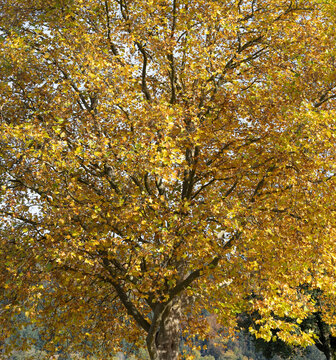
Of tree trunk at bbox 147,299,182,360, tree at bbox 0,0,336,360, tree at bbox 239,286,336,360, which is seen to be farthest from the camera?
tree at bbox 239,286,336,360

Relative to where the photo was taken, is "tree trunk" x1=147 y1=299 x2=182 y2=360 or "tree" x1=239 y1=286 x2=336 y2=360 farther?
"tree" x1=239 y1=286 x2=336 y2=360

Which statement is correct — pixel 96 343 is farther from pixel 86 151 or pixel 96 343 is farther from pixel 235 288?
pixel 86 151

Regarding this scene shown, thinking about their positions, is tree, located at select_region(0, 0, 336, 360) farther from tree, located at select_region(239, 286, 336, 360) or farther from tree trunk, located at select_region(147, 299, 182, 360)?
tree, located at select_region(239, 286, 336, 360)

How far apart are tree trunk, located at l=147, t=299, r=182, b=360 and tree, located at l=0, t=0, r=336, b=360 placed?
1.7 inches

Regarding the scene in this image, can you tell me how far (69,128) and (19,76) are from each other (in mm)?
2155

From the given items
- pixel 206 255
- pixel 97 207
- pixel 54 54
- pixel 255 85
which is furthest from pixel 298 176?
pixel 54 54

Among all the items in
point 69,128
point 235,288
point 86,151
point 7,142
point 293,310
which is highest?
point 69,128

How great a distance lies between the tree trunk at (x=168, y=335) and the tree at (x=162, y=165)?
4 cm

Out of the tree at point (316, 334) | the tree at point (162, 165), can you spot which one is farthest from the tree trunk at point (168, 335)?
the tree at point (316, 334)

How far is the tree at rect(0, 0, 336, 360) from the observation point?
8.51 meters

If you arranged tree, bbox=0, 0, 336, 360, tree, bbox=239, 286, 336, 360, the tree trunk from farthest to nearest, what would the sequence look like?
tree, bbox=239, 286, 336, 360 < the tree trunk < tree, bbox=0, 0, 336, 360

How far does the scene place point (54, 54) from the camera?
9758 mm

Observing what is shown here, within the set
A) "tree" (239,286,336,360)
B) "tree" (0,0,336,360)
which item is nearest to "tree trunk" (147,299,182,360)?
"tree" (0,0,336,360)

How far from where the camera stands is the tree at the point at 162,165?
8.51 meters
